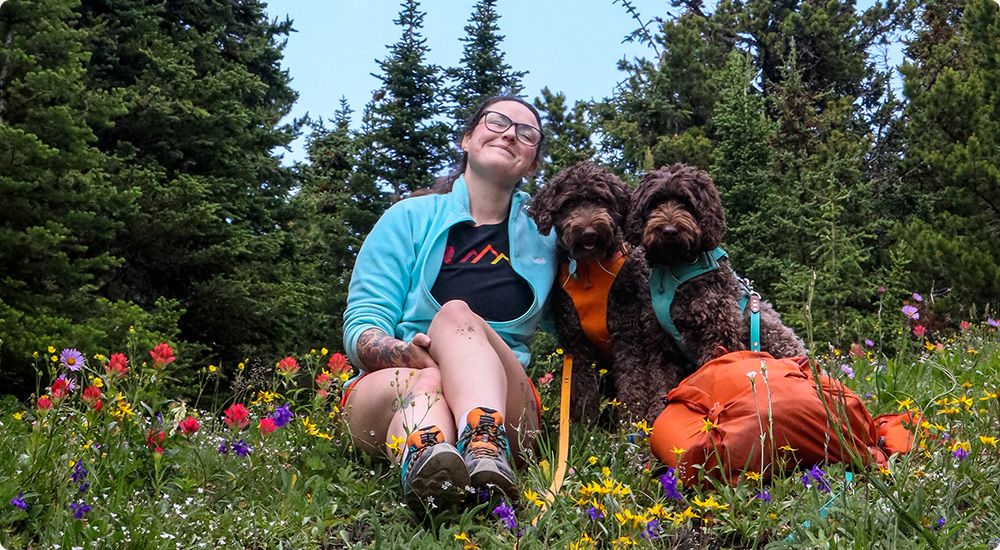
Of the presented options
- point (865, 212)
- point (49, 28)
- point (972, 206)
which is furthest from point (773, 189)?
Answer: point (49, 28)

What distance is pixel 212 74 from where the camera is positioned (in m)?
17.1

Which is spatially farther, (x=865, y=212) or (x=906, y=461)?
(x=865, y=212)

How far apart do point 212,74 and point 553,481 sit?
1558 centimetres

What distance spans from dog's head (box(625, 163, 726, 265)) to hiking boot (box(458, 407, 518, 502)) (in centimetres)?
122

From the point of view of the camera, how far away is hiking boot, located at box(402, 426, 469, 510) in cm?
295

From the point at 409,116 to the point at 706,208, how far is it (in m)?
8.11

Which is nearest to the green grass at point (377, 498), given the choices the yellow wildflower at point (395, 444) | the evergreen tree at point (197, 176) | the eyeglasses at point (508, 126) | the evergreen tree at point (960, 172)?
the yellow wildflower at point (395, 444)

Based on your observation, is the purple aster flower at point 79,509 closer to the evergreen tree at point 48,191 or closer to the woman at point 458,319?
the woman at point 458,319

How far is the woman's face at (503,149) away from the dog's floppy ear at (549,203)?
22 cm

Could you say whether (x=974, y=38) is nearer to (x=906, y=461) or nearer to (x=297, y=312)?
(x=297, y=312)

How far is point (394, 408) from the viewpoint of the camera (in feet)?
11.5

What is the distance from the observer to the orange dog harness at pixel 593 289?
4355mm

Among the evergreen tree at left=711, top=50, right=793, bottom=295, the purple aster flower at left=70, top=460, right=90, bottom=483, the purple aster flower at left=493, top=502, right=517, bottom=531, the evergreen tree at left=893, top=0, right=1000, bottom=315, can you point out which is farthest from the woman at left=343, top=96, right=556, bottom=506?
the evergreen tree at left=893, top=0, right=1000, bottom=315

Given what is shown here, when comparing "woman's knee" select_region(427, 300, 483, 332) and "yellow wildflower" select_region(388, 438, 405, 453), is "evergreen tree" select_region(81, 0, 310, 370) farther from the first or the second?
"yellow wildflower" select_region(388, 438, 405, 453)
